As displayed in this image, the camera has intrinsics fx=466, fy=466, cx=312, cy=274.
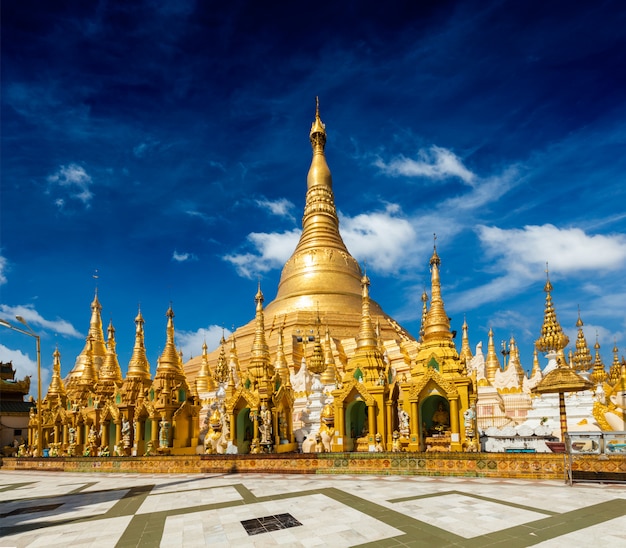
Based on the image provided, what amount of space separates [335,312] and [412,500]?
3758 centimetres

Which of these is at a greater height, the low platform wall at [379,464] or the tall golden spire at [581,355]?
the tall golden spire at [581,355]

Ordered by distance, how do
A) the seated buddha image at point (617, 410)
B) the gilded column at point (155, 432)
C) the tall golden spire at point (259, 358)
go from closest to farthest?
the seated buddha image at point (617, 410), the gilded column at point (155, 432), the tall golden spire at point (259, 358)

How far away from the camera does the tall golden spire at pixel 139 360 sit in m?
27.8

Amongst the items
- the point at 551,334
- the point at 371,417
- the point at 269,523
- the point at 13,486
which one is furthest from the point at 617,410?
the point at 13,486

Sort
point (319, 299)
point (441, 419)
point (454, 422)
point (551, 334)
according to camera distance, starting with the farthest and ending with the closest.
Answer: point (319, 299) < point (551, 334) < point (441, 419) < point (454, 422)

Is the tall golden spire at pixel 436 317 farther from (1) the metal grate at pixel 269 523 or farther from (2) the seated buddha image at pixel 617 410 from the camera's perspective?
(1) the metal grate at pixel 269 523

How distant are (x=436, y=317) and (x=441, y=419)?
4.90 m

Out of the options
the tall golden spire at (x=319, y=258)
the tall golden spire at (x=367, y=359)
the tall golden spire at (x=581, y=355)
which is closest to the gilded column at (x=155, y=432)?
the tall golden spire at (x=367, y=359)

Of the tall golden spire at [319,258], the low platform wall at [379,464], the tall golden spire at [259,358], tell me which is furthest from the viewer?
the tall golden spire at [319,258]

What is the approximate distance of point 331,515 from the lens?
833 cm

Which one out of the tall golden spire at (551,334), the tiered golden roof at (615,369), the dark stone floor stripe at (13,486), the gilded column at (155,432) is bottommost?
the dark stone floor stripe at (13,486)

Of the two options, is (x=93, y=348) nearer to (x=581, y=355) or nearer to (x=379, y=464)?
(x=379, y=464)

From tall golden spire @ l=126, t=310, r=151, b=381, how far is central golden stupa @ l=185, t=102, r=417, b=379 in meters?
13.0

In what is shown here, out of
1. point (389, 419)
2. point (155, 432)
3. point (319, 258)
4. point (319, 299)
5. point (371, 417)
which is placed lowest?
point (155, 432)
